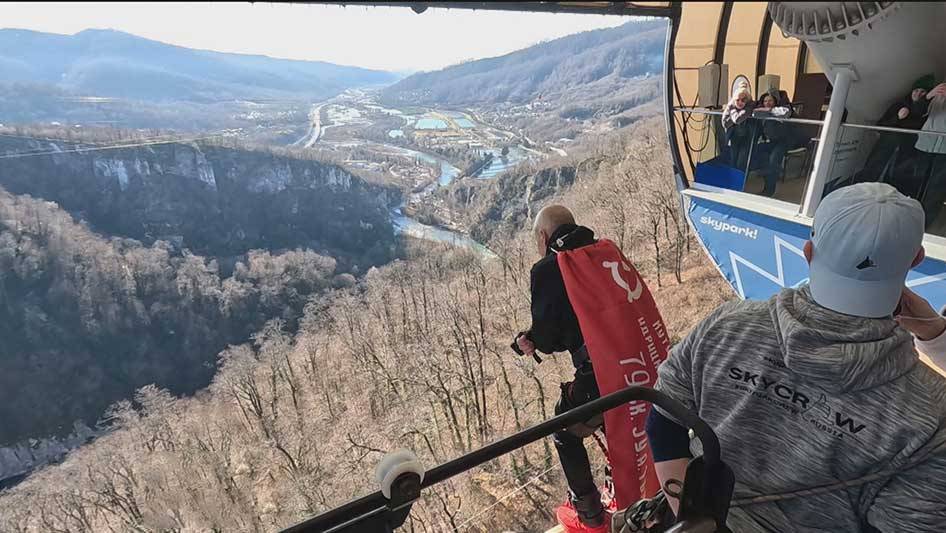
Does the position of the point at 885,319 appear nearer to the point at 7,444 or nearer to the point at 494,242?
the point at 494,242

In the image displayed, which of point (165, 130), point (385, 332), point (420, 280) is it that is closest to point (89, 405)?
point (385, 332)

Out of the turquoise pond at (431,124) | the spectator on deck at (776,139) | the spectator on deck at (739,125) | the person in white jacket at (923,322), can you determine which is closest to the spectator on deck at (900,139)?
the spectator on deck at (776,139)

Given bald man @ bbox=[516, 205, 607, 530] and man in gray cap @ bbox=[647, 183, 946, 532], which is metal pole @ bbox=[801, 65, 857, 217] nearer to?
bald man @ bbox=[516, 205, 607, 530]

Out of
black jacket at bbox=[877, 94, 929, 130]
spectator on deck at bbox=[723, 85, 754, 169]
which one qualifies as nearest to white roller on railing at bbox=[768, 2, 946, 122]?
black jacket at bbox=[877, 94, 929, 130]

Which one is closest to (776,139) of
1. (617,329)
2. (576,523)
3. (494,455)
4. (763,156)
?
(763,156)

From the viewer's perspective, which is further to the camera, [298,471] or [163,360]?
[163,360]
